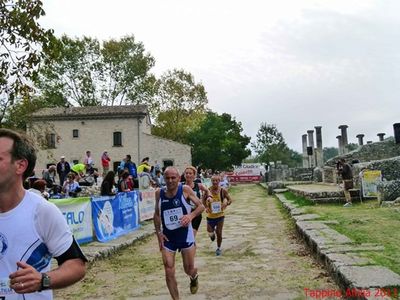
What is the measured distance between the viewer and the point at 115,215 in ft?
39.1

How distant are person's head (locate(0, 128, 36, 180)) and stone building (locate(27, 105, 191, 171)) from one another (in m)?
44.3

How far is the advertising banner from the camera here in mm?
10703

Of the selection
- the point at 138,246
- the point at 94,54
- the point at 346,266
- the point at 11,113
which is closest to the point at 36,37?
the point at 138,246

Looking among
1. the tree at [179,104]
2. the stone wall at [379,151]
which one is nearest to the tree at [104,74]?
the tree at [179,104]

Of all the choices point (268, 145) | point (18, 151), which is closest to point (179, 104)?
point (268, 145)

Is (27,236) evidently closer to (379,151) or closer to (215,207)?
(215,207)

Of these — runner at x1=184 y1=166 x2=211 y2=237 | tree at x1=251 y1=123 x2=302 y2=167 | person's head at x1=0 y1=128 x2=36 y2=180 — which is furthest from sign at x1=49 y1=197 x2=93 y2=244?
tree at x1=251 y1=123 x2=302 y2=167

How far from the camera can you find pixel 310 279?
6617mm

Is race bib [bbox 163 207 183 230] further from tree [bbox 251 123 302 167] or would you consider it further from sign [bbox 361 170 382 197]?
tree [bbox 251 123 302 167]

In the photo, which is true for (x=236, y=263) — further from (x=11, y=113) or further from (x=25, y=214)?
(x=11, y=113)

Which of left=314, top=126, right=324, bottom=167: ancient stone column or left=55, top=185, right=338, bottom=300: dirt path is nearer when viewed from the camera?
left=55, top=185, right=338, bottom=300: dirt path

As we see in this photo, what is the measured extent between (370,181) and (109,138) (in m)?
35.2

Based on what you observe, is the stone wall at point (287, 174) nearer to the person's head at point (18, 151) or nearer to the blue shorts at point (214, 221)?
the blue shorts at point (214, 221)

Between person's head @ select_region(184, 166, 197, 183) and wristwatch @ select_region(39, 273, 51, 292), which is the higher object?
person's head @ select_region(184, 166, 197, 183)
